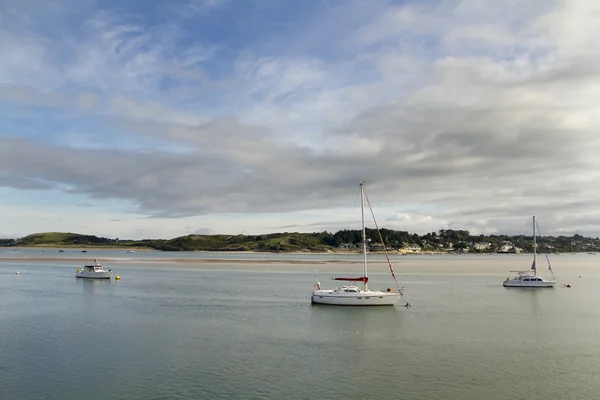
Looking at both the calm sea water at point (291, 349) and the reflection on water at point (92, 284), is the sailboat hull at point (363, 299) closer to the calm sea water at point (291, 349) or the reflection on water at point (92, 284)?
the calm sea water at point (291, 349)

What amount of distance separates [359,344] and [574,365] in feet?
50.6

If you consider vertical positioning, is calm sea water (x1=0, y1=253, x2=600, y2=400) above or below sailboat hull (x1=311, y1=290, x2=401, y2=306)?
below

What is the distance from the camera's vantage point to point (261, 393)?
27.5 meters

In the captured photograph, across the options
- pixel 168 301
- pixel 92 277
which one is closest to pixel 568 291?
pixel 168 301

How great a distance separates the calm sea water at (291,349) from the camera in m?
28.5

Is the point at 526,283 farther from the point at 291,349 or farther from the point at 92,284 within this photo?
the point at 92,284

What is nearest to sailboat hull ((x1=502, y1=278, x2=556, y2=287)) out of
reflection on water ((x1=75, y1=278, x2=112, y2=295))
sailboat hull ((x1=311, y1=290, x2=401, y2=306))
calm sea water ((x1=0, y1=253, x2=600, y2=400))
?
calm sea water ((x1=0, y1=253, x2=600, y2=400))

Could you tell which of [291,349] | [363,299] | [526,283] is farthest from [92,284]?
[526,283]

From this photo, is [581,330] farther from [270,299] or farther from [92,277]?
[92,277]

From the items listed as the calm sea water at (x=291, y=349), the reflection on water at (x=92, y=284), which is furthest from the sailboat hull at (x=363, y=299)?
the reflection on water at (x=92, y=284)

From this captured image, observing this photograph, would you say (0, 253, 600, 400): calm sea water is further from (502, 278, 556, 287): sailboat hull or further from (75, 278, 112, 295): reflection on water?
(502, 278, 556, 287): sailboat hull

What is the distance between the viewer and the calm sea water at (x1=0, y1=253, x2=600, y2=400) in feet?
93.5

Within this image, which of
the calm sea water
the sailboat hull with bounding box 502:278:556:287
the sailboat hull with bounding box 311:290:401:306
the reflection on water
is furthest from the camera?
the sailboat hull with bounding box 502:278:556:287

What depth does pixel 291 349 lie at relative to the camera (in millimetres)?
37938
